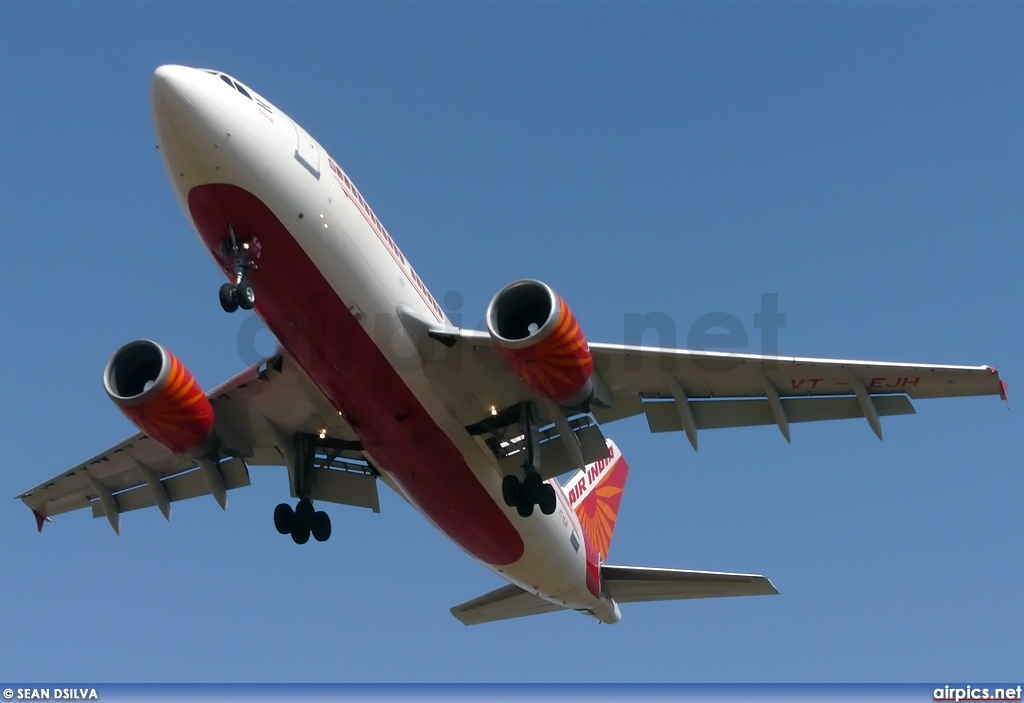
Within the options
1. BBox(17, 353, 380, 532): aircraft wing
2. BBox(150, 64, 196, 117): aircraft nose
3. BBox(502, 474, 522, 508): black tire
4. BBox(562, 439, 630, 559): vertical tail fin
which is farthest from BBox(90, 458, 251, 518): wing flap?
BBox(150, 64, 196, 117): aircraft nose

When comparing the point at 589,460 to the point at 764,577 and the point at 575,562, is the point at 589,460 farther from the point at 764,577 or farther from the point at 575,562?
the point at 764,577

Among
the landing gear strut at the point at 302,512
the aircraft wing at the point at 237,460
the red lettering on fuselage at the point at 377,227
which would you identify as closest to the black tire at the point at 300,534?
the landing gear strut at the point at 302,512

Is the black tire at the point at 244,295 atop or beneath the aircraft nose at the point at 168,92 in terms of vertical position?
beneath

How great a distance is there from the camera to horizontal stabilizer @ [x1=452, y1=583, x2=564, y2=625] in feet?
87.9

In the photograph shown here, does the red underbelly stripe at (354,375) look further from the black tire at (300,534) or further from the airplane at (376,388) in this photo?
the black tire at (300,534)

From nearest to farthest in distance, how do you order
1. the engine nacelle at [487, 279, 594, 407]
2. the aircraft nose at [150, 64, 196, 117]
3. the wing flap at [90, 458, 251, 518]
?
the aircraft nose at [150, 64, 196, 117] < the engine nacelle at [487, 279, 594, 407] < the wing flap at [90, 458, 251, 518]

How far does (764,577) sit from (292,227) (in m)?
12.4

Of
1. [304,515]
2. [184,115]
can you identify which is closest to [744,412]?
[304,515]

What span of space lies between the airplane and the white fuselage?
31mm

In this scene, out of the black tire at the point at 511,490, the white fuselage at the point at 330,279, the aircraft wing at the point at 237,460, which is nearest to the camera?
the white fuselage at the point at 330,279

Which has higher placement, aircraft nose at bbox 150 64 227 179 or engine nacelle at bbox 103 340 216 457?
aircraft nose at bbox 150 64 227 179

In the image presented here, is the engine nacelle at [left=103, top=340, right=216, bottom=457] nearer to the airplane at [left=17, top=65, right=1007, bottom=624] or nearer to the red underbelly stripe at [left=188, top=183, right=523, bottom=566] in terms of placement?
the airplane at [left=17, top=65, right=1007, bottom=624]

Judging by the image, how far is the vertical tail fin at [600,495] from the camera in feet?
88.7

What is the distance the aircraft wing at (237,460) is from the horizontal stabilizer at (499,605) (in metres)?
4.33
